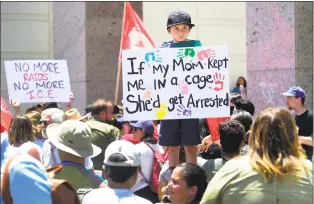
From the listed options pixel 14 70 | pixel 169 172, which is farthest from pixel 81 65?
pixel 169 172

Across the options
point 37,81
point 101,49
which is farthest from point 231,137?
point 101,49

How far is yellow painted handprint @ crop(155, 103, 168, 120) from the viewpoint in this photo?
6.61m

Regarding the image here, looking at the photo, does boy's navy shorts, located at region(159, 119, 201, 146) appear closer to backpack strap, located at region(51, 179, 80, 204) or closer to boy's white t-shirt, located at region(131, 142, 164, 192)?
boy's white t-shirt, located at region(131, 142, 164, 192)

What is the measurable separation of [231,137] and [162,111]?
1.46 metres

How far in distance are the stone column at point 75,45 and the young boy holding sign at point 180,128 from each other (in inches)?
276

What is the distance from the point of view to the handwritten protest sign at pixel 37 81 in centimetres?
1098

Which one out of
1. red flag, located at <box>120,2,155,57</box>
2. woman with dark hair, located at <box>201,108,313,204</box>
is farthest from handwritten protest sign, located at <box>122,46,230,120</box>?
red flag, located at <box>120,2,155,57</box>

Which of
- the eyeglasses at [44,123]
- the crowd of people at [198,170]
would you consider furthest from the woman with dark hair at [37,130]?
the crowd of people at [198,170]

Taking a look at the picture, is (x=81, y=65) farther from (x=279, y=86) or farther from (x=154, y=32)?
(x=154, y=32)

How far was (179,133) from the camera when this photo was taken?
6.72 metres

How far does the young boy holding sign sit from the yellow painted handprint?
0.45 feet

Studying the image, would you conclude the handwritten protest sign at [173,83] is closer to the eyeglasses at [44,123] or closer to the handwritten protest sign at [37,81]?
the eyeglasses at [44,123]

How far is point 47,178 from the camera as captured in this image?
145 inches

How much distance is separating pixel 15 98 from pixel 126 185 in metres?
6.66
